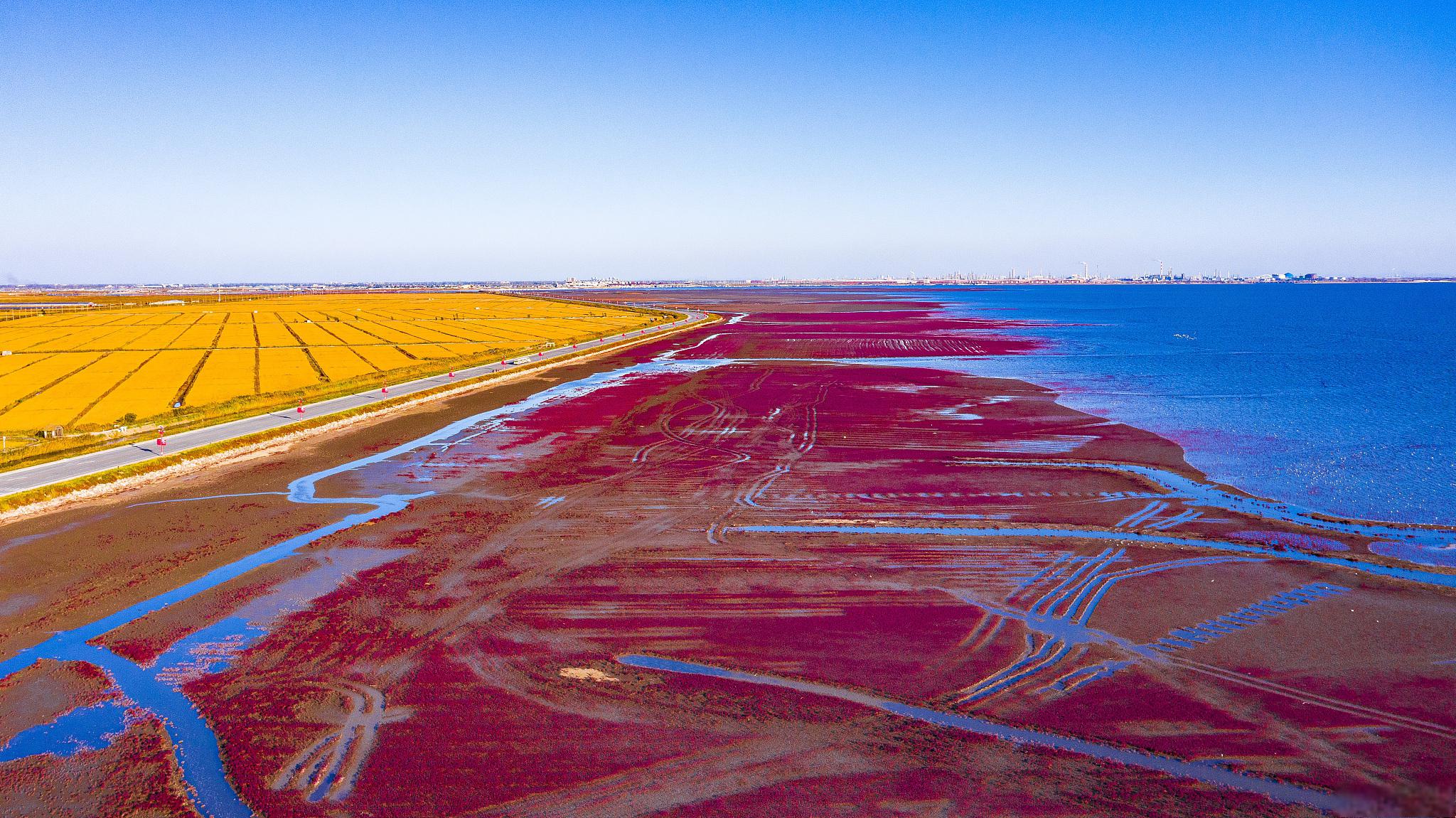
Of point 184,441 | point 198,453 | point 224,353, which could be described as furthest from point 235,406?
point 224,353

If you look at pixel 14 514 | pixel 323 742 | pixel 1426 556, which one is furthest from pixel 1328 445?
pixel 14 514

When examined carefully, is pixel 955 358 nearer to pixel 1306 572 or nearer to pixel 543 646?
pixel 1306 572

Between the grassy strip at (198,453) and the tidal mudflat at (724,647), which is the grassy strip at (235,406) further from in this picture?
the tidal mudflat at (724,647)

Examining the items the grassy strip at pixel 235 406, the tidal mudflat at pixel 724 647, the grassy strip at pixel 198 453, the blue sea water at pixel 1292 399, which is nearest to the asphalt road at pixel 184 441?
the grassy strip at pixel 198 453

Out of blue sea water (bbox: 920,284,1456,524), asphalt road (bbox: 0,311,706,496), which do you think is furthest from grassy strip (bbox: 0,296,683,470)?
blue sea water (bbox: 920,284,1456,524)

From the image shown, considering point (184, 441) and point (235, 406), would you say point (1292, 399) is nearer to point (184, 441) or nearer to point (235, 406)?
point (184, 441)
